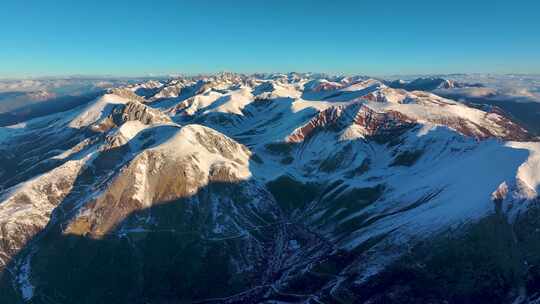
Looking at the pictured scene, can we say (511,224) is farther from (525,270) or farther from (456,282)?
(456,282)

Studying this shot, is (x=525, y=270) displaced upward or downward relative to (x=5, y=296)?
upward

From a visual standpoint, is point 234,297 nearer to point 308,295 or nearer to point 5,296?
point 308,295

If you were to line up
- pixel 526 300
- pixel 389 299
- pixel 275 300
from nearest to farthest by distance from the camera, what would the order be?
pixel 526 300 → pixel 389 299 → pixel 275 300

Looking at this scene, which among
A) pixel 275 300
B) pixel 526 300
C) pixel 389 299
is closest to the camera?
pixel 526 300

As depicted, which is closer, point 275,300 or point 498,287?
point 498,287

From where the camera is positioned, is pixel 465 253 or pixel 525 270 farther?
pixel 465 253

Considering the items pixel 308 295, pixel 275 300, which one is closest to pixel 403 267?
pixel 308 295

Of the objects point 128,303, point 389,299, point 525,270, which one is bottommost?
point 128,303

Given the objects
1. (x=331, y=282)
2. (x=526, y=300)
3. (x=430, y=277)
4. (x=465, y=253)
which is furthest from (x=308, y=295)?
(x=526, y=300)

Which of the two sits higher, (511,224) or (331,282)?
(511,224)
